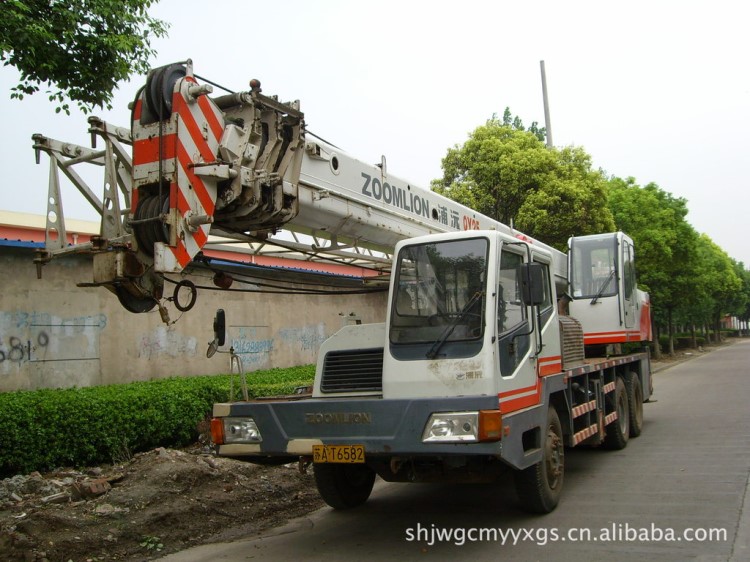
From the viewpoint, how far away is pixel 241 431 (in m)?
5.70

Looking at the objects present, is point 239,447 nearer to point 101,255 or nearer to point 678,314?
point 101,255

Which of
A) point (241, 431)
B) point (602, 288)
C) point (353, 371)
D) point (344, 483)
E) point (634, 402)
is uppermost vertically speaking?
point (602, 288)

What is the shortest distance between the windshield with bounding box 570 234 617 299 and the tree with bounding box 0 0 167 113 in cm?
722

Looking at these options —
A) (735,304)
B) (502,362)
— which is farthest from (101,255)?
(735,304)

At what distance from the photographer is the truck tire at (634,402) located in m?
10.4

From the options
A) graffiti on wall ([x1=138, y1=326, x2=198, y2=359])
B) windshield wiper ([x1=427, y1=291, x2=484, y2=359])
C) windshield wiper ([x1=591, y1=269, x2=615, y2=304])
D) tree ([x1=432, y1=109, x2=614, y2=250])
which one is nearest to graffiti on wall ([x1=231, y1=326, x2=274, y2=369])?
graffiti on wall ([x1=138, y1=326, x2=198, y2=359])

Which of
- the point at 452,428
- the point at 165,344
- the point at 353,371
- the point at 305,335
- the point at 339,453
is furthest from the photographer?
the point at 305,335

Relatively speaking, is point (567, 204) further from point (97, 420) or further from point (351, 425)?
point (351, 425)

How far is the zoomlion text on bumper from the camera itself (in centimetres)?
546

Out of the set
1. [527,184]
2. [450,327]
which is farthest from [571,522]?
[527,184]

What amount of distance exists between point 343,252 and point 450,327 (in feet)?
5.45

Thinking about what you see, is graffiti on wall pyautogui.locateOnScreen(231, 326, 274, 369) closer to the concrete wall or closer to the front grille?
the concrete wall

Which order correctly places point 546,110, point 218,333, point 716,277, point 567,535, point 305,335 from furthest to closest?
point 716,277 < point 546,110 < point 305,335 < point 567,535 < point 218,333

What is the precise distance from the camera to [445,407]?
4938mm
